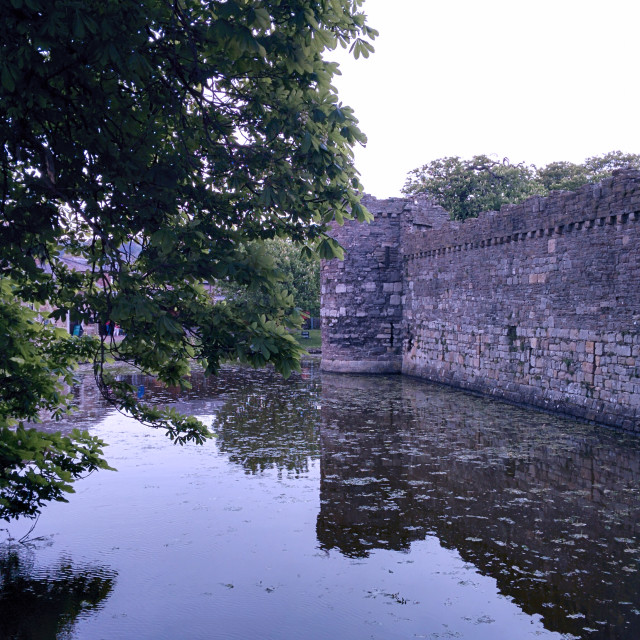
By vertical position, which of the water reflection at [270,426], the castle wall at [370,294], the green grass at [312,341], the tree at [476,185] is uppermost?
the tree at [476,185]

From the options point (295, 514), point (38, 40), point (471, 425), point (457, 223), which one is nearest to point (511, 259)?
point (457, 223)

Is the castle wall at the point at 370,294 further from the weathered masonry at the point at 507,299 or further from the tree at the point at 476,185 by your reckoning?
the tree at the point at 476,185

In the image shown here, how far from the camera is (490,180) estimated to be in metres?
43.8

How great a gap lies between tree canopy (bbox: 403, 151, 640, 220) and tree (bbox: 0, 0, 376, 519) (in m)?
37.5

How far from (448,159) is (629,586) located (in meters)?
41.4

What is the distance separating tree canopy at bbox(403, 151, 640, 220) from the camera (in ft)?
141

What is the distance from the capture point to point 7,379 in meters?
6.46

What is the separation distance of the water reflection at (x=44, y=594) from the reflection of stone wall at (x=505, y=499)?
7.48 ft

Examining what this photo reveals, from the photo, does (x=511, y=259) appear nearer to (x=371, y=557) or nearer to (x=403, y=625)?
(x=371, y=557)

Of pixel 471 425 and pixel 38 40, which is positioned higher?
pixel 38 40

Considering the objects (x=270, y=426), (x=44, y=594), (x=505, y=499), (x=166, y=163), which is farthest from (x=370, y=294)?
(x=44, y=594)

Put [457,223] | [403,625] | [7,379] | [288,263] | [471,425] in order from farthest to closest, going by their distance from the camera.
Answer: [288,263]
[457,223]
[471,425]
[7,379]
[403,625]

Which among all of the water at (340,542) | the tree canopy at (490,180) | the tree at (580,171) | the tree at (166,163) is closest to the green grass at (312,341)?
the tree canopy at (490,180)

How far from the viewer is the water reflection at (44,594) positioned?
17.3 feet
